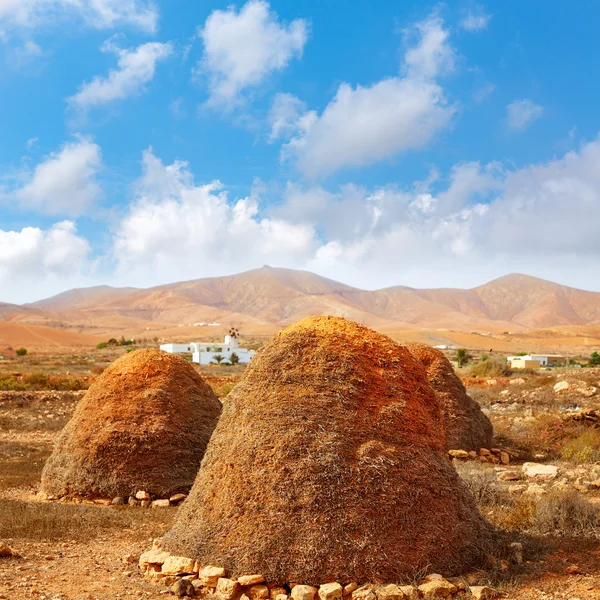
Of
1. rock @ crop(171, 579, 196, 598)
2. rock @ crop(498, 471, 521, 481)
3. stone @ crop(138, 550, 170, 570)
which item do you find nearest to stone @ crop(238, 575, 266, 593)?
rock @ crop(171, 579, 196, 598)

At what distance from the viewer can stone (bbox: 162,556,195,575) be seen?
20.2 ft

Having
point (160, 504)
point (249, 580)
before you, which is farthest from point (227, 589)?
point (160, 504)

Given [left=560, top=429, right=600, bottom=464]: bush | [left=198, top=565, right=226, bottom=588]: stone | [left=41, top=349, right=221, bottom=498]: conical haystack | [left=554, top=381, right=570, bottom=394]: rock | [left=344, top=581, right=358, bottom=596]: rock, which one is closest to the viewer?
[left=344, top=581, right=358, bottom=596]: rock

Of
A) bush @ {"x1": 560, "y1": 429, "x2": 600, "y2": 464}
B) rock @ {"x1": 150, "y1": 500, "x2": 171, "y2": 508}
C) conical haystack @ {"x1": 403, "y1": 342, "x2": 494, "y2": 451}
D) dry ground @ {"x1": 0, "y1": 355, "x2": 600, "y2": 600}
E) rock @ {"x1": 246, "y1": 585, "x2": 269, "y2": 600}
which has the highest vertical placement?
conical haystack @ {"x1": 403, "y1": 342, "x2": 494, "y2": 451}

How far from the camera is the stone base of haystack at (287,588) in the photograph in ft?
18.4

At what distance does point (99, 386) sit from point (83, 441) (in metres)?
1.05

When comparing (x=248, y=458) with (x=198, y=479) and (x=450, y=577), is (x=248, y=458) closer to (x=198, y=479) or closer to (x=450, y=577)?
(x=198, y=479)

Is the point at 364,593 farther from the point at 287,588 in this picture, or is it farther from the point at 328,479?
the point at 328,479

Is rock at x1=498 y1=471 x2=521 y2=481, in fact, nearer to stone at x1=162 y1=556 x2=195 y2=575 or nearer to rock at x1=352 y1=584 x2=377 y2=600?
rock at x1=352 y1=584 x2=377 y2=600

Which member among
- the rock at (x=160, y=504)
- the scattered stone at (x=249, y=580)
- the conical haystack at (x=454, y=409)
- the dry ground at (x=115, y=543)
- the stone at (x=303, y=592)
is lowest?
the rock at (x=160, y=504)

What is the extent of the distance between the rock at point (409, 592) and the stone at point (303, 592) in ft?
Answer: 2.44

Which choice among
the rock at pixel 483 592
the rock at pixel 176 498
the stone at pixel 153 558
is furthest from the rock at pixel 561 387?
the stone at pixel 153 558

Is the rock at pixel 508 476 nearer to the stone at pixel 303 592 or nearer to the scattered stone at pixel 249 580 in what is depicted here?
the stone at pixel 303 592

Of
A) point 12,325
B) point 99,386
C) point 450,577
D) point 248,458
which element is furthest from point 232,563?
point 12,325
